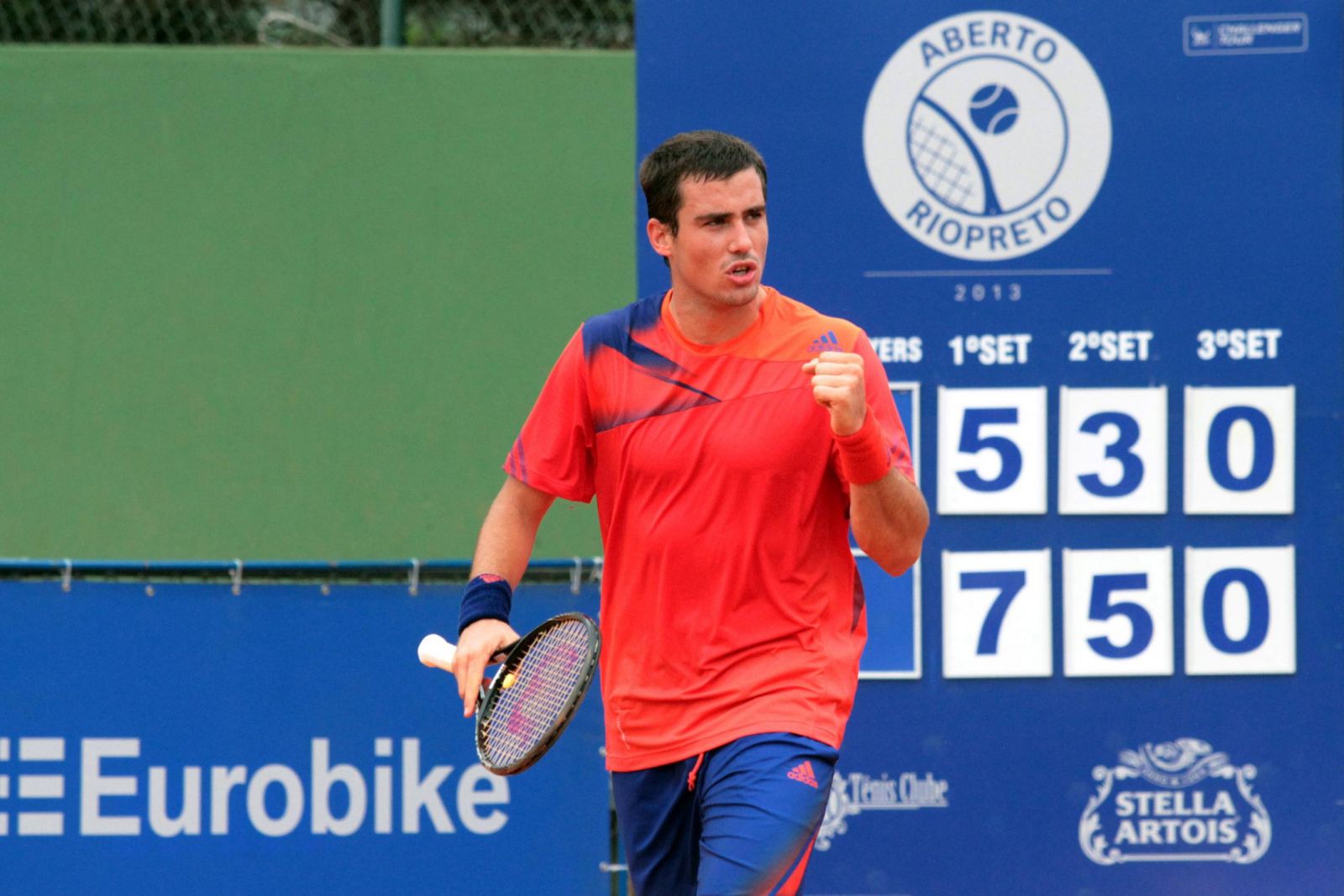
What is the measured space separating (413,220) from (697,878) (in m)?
2.42

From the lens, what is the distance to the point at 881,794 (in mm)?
4668

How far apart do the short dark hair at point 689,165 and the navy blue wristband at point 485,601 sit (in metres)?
0.80

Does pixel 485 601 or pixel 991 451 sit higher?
pixel 991 451

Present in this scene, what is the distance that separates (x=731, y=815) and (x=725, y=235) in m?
Answer: 1.11

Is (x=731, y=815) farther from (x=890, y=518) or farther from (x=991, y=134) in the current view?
(x=991, y=134)

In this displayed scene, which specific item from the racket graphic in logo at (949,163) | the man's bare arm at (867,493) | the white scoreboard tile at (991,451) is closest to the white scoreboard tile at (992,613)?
the white scoreboard tile at (991,451)

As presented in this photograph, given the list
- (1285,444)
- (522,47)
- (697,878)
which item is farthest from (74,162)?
(1285,444)

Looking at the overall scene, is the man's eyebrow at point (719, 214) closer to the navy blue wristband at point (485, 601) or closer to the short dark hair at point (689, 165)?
the short dark hair at point (689, 165)

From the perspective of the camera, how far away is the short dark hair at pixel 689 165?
318 cm

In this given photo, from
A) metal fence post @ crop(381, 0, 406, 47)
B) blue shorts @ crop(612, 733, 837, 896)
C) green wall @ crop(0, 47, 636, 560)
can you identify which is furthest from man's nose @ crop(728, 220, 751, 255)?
metal fence post @ crop(381, 0, 406, 47)

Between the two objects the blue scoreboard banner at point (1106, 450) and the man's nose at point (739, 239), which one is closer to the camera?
the man's nose at point (739, 239)

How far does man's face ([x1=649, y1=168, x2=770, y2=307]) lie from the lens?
3.13 meters

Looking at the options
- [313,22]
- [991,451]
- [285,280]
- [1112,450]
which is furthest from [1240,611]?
[313,22]

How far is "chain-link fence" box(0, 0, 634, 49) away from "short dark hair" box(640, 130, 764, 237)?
6.35ft
